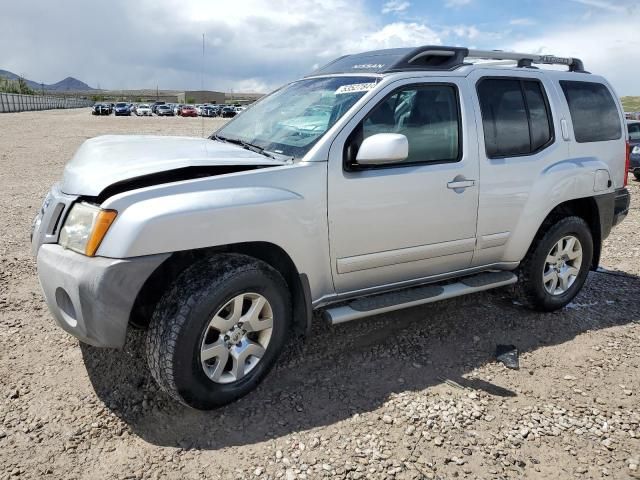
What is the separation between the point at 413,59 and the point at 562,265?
7.30ft

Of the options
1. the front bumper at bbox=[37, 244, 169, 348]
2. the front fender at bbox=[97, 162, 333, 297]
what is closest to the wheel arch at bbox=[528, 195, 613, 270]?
the front fender at bbox=[97, 162, 333, 297]

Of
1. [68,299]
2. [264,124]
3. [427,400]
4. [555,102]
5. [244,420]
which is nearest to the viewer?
[68,299]

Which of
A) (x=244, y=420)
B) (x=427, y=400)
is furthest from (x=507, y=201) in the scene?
(x=244, y=420)

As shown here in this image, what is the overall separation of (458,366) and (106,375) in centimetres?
233

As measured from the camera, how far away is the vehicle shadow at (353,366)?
2865 mm

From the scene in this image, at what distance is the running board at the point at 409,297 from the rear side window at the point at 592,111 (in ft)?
4.69

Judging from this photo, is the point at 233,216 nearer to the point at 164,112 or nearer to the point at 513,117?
the point at 513,117

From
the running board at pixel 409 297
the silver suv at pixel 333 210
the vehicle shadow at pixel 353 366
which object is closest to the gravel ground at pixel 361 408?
the vehicle shadow at pixel 353 366

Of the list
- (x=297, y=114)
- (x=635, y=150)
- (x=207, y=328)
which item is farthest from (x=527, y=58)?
(x=635, y=150)

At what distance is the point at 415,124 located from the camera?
3527mm

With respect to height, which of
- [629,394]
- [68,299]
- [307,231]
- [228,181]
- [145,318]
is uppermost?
[228,181]

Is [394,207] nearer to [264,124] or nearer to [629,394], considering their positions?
[264,124]

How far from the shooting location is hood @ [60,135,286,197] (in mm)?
2732

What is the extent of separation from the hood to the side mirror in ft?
1.63
